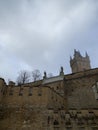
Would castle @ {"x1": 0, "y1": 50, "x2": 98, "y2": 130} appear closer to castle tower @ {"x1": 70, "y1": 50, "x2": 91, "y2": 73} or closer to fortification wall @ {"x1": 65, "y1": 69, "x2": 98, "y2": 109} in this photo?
fortification wall @ {"x1": 65, "y1": 69, "x2": 98, "y2": 109}

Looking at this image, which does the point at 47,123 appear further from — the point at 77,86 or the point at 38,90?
the point at 77,86

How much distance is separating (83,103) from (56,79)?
6171mm

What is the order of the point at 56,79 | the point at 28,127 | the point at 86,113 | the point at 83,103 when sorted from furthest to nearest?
the point at 56,79 < the point at 83,103 < the point at 86,113 < the point at 28,127

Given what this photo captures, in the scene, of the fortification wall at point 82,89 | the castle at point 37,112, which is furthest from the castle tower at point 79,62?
the castle at point 37,112

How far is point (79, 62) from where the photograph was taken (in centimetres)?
5319

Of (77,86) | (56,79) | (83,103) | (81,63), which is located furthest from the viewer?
(81,63)

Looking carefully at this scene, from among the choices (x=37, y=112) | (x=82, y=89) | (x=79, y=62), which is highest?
(x=79, y=62)

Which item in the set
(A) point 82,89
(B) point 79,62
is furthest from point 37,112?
(B) point 79,62

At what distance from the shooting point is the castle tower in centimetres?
5229

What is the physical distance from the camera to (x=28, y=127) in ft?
49.7

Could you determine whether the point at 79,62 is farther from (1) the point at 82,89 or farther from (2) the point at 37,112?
(2) the point at 37,112

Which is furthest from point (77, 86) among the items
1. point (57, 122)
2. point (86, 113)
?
point (57, 122)

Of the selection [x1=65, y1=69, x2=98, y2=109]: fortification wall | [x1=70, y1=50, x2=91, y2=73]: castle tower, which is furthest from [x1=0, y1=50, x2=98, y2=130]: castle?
[x1=70, y1=50, x2=91, y2=73]: castle tower

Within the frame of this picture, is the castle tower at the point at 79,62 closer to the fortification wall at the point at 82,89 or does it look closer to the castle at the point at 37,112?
the fortification wall at the point at 82,89
